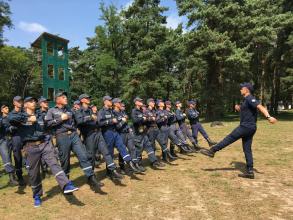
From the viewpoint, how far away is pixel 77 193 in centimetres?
808

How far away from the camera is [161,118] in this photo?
11320 mm

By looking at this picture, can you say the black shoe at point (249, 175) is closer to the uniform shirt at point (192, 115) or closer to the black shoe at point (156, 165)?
the black shoe at point (156, 165)

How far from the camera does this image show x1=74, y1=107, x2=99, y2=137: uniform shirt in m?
8.35

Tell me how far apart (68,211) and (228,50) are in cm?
2807

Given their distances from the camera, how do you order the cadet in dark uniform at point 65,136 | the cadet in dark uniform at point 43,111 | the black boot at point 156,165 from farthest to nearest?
the black boot at point 156,165 → the cadet in dark uniform at point 43,111 → the cadet in dark uniform at point 65,136

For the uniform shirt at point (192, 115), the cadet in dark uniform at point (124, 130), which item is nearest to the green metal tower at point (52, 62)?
the uniform shirt at point (192, 115)

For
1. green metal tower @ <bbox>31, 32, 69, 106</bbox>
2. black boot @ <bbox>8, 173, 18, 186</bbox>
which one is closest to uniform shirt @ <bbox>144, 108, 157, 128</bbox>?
black boot @ <bbox>8, 173, 18, 186</bbox>

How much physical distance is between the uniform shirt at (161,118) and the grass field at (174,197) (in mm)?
1521

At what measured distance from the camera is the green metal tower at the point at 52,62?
41875 mm

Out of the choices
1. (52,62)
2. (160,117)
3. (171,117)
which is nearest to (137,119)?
(160,117)

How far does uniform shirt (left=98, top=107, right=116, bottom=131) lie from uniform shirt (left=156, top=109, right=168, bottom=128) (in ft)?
7.99

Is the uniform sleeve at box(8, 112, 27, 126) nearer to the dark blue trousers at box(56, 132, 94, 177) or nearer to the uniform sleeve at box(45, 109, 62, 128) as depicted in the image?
the uniform sleeve at box(45, 109, 62, 128)

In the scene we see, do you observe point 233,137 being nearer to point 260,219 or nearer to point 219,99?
point 260,219

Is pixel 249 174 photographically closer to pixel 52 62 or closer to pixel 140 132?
pixel 140 132
